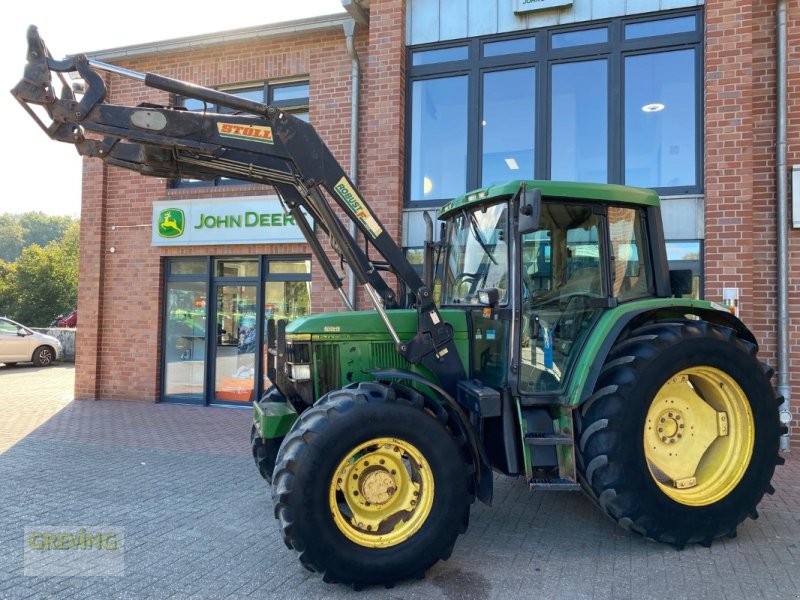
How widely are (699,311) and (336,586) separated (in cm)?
324

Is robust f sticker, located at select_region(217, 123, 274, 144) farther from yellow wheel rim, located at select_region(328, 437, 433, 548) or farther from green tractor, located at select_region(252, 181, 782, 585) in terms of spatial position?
yellow wheel rim, located at select_region(328, 437, 433, 548)

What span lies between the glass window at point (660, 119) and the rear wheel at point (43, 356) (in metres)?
16.0

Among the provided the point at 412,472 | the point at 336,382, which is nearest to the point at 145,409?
the point at 336,382

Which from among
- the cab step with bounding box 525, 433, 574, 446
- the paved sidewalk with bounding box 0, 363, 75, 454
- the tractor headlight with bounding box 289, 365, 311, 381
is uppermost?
the tractor headlight with bounding box 289, 365, 311, 381

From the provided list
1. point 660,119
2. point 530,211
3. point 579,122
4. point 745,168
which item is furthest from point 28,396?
point 745,168

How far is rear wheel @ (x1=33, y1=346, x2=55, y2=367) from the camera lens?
53.3 ft

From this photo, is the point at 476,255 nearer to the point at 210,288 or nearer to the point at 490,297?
the point at 490,297

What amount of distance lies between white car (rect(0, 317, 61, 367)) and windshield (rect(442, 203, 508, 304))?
1539 cm

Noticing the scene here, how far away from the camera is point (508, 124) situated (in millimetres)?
8055

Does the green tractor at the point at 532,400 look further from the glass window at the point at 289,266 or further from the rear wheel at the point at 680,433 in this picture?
the glass window at the point at 289,266

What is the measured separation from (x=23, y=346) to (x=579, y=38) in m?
15.8

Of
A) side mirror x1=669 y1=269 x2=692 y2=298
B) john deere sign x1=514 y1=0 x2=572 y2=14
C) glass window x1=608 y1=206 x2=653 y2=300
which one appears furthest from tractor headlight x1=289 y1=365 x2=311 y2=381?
john deere sign x1=514 y1=0 x2=572 y2=14

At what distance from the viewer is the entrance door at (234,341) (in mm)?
9523

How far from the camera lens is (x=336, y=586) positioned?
133 inches
